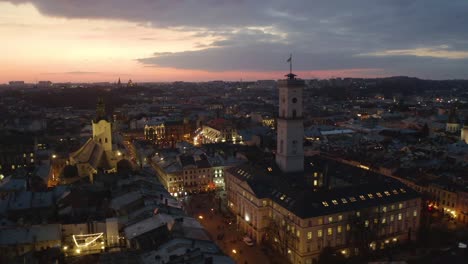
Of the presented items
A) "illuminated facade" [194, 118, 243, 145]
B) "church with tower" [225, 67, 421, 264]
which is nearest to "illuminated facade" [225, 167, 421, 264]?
"church with tower" [225, 67, 421, 264]

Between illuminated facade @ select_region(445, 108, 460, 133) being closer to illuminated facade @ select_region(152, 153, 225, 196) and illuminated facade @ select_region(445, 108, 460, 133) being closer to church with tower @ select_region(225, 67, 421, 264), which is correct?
church with tower @ select_region(225, 67, 421, 264)

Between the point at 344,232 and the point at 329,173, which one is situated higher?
the point at 329,173

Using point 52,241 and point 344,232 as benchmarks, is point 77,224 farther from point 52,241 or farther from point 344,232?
point 344,232

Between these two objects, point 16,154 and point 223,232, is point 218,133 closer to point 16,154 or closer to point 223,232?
point 16,154

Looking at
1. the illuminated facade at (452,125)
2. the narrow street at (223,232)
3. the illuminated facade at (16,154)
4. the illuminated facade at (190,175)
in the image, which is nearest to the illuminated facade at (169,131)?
the illuminated facade at (16,154)

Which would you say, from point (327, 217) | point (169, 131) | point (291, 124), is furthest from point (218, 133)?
point (327, 217)

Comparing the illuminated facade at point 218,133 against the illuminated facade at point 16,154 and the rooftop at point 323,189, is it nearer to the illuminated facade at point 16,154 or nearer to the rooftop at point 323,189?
the illuminated facade at point 16,154

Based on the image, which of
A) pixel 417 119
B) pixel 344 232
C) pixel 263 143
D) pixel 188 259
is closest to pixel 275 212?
pixel 344 232
